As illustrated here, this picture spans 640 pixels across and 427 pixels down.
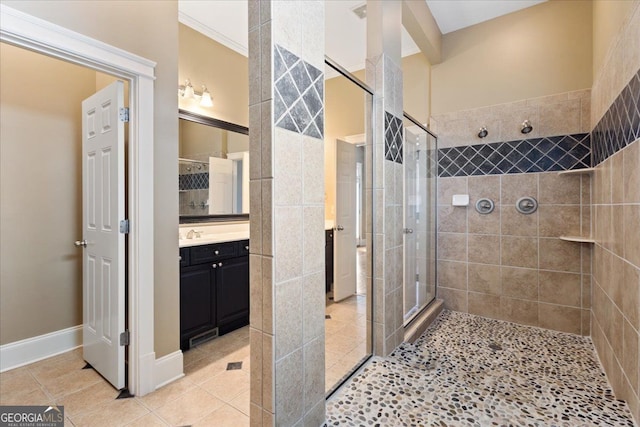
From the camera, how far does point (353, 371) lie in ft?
5.78

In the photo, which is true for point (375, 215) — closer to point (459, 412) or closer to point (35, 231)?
point (459, 412)

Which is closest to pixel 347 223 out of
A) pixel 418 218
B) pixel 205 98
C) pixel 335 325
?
pixel 418 218

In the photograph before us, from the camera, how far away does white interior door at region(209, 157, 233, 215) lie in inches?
123

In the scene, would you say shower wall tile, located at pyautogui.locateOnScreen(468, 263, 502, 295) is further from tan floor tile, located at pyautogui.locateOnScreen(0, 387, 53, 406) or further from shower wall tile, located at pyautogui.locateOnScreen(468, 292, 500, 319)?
tan floor tile, located at pyautogui.locateOnScreen(0, 387, 53, 406)

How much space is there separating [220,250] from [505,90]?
10.3 feet

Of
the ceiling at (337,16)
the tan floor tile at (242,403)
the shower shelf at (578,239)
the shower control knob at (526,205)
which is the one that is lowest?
the tan floor tile at (242,403)

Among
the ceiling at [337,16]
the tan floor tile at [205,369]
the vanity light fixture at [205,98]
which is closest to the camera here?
the tan floor tile at [205,369]

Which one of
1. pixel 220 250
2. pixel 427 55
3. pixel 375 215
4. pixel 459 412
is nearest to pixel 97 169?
pixel 220 250

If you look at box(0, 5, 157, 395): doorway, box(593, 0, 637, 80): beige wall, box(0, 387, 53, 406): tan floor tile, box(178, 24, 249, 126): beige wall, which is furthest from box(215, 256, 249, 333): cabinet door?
box(593, 0, 637, 80): beige wall

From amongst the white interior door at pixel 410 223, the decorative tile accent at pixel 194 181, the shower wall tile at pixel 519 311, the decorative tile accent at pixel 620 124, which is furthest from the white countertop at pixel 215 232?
the decorative tile accent at pixel 620 124

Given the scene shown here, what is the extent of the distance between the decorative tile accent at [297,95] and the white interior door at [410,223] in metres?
1.24

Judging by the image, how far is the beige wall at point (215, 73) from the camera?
2955mm

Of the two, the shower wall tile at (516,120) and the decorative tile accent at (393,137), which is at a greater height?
the shower wall tile at (516,120)

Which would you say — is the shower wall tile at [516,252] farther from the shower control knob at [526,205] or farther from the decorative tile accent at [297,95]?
the decorative tile accent at [297,95]
